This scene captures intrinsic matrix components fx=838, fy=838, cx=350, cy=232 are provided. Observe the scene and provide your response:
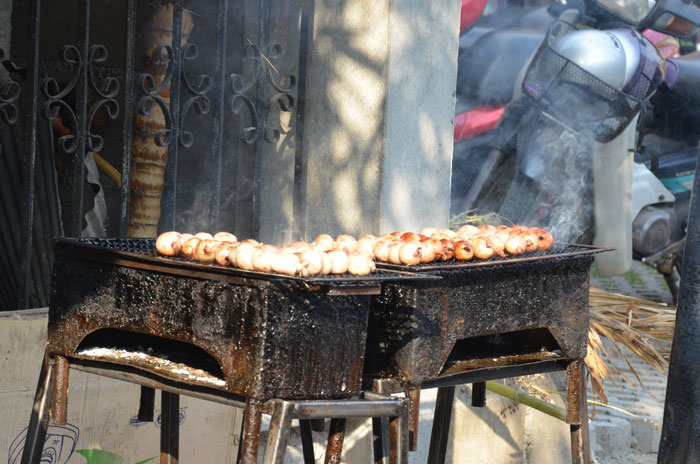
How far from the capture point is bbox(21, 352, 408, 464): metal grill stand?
2.07m

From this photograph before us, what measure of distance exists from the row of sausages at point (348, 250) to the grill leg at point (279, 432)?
33 centimetres

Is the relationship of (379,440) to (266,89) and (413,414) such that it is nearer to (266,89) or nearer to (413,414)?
(413,414)

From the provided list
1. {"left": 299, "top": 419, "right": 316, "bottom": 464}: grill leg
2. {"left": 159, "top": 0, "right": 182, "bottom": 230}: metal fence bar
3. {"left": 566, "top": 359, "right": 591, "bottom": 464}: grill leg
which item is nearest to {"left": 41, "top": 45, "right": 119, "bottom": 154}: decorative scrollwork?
{"left": 159, "top": 0, "right": 182, "bottom": 230}: metal fence bar

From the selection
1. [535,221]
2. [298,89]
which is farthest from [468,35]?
[298,89]

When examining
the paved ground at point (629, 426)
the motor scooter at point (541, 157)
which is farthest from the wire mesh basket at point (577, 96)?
the paved ground at point (629, 426)

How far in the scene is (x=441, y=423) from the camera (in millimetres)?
3273

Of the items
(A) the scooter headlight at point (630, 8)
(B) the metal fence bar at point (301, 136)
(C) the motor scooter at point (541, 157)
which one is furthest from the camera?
(A) the scooter headlight at point (630, 8)

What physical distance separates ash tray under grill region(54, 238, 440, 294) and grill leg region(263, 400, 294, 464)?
0.30 metres

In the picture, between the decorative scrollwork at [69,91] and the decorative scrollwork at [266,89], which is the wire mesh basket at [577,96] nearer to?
the decorative scrollwork at [266,89]

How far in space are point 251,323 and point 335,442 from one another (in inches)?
20.5

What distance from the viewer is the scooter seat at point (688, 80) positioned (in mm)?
7387

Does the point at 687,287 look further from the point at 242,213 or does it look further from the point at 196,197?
the point at 196,197

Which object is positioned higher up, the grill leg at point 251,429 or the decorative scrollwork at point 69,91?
the decorative scrollwork at point 69,91

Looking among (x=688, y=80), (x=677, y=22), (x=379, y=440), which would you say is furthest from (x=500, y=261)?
(x=688, y=80)
